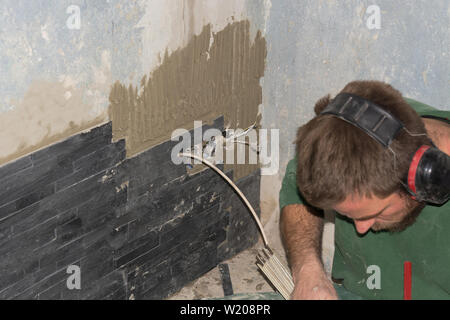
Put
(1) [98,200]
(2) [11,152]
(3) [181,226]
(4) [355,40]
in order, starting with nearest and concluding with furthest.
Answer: (2) [11,152] < (1) [98,200] < (4) [355,40] < (3) [181,226]

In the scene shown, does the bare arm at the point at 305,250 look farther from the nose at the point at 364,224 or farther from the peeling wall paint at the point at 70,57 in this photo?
the peeling wall paint at the point at 70,57

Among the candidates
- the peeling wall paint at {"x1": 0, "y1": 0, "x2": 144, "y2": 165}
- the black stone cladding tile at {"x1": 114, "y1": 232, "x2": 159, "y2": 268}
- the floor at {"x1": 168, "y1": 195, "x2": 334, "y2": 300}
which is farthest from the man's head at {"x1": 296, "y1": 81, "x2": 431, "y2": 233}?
the floor at {"x1": 168, "y1": 195, "x2": 334, "y2": 300}

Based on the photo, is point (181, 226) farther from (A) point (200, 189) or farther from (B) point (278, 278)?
(B) point (278, 278)

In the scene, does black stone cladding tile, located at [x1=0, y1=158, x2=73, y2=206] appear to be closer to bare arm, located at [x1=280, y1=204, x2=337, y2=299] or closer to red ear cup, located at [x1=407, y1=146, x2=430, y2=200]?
bare arm, located at [x1=280, y1=204, x2=337, y2=299]

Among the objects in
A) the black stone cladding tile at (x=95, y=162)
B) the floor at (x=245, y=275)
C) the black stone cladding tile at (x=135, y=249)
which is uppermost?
the black stone cladding tile at (x=95, y=162)

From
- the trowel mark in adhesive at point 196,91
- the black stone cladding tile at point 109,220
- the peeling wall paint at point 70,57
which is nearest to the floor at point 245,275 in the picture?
the black stone cladding tile at point 109,220

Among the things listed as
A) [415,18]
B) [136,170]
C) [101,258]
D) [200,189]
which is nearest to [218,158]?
[200,189]

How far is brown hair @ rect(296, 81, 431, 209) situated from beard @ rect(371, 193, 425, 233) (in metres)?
0.11

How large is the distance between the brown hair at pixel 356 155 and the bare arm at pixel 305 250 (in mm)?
373

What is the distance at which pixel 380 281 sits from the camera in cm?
200

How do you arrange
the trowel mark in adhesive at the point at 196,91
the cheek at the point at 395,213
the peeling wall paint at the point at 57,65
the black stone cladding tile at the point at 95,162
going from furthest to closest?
the trowel mark in adhesive at the point at 196,91 → the black stone cladding tile at the point at 95,162 → the peeling wall paint at the point at 57,65 → the cheek at the point at 395,213

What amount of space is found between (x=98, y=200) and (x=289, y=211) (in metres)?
0.72

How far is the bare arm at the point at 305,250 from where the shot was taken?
6.20 ft

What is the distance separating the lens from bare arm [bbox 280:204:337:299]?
1891 millimetres
